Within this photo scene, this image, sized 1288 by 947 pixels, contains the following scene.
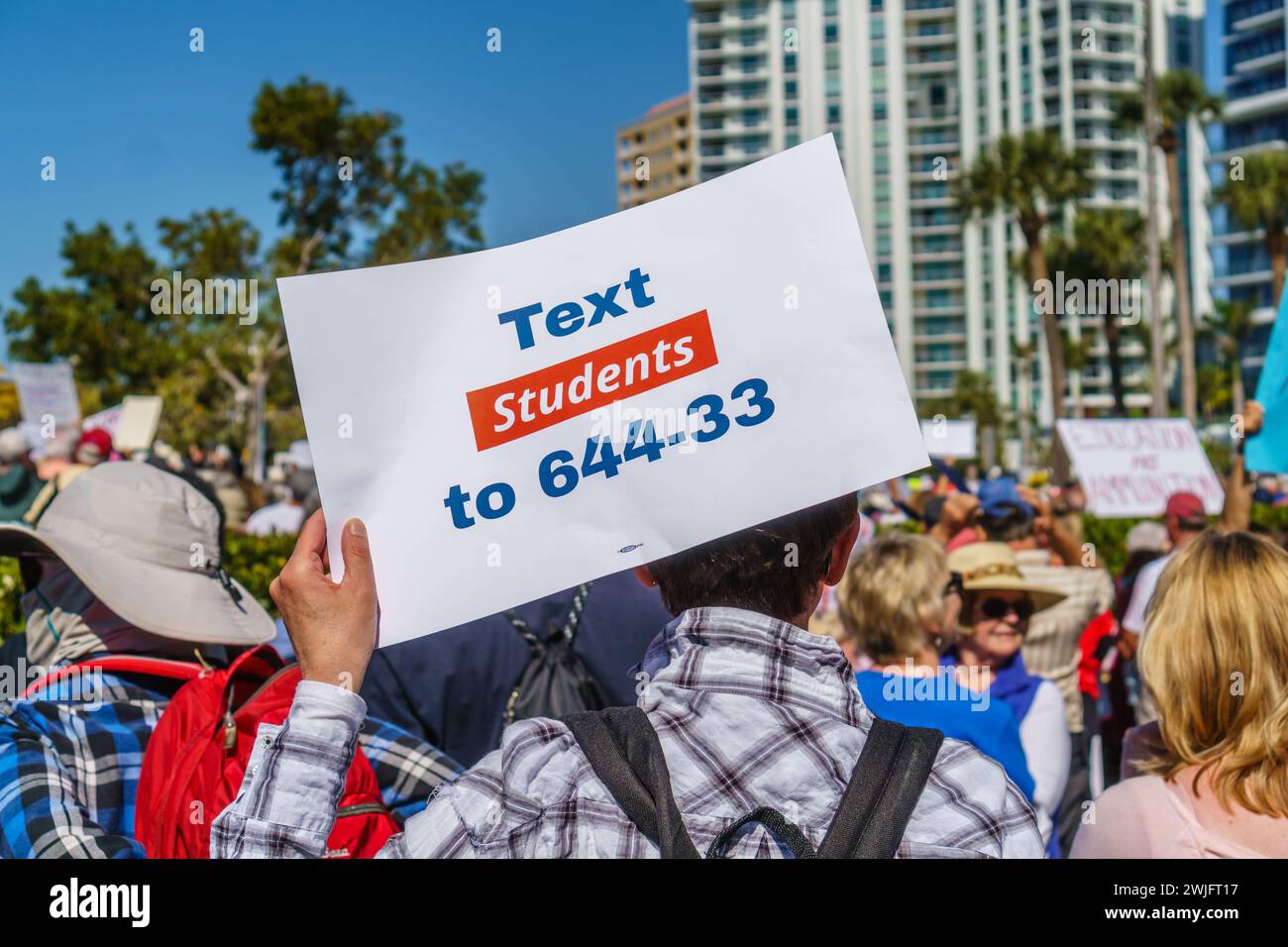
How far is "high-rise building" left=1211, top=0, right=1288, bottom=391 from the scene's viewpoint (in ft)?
310

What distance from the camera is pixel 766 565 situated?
1.57 metres

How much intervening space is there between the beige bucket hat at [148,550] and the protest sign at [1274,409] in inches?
121

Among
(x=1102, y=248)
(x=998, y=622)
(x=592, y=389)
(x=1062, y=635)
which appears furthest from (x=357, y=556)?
(x=1102, y=248)

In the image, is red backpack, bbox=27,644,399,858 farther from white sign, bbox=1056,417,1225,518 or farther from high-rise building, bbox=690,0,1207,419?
Result: high-rise building, bbox=690,0,1207,419

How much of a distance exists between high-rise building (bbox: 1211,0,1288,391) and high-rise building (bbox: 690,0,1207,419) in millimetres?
5625

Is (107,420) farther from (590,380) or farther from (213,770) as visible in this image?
(590,380)

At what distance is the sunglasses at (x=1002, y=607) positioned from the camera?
14.5 ft

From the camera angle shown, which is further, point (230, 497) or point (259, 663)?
point (230, 497)

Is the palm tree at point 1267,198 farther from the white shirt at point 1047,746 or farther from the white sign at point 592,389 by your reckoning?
the white sign at point 592,389

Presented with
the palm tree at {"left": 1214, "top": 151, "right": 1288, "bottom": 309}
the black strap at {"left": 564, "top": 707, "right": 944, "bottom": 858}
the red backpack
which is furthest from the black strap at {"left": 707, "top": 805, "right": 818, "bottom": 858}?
the palm tree at {"left": 1214, "top": 151, "right": 1288, "bottom": 309}
